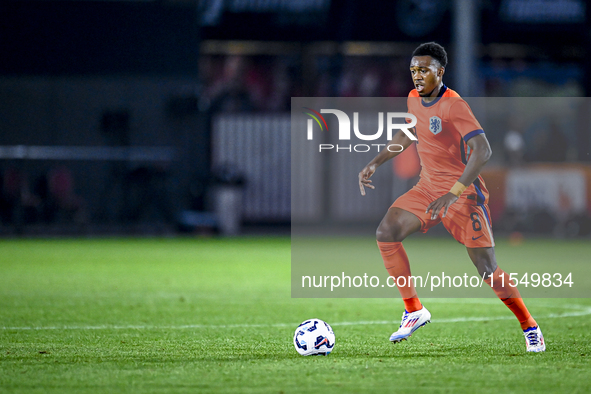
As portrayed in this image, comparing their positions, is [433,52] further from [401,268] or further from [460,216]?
[401,268]

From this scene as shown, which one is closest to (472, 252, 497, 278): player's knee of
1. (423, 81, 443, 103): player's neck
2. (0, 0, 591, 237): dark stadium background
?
(423, 81, 443, 103): player's neck

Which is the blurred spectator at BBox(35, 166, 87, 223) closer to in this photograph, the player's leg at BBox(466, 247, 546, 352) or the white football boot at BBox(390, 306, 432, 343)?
the white football boot at BBox(390, 306, 432, 343)

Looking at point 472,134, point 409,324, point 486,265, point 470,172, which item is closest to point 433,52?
point 472,134

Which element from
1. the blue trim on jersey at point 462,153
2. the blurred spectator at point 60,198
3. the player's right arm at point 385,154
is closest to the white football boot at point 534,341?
the blue trim on jersey at point 462,153

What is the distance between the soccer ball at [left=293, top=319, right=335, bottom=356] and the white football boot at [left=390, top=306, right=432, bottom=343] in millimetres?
709

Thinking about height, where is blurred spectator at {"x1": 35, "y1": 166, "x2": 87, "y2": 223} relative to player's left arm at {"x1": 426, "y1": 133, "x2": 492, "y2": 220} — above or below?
below

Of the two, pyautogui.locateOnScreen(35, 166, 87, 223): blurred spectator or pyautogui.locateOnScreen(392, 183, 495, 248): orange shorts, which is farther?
pyautogui.locateOnScreen(35, 166, 87, 223): blurred spectator

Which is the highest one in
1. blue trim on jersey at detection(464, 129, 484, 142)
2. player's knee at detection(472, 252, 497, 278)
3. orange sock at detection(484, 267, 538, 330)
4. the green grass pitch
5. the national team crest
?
the national team crest

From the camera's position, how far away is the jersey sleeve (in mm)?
6102

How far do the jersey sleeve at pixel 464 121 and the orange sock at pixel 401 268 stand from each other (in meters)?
0.93

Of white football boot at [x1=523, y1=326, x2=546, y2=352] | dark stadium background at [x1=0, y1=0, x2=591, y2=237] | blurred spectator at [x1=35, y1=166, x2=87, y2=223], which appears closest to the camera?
white football boot at [x1=523, y1=326, x2=546, y2=352]

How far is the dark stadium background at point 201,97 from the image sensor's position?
1917cm

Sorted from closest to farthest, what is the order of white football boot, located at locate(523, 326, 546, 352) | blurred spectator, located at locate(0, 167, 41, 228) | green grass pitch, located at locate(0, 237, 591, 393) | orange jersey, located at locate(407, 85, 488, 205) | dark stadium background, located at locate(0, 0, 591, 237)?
green grass pitch, located at locate(0, 237, 591, 393) → white football boot, located at locate(523, 326, 546, 352) → orange jersey, located at locate(407, 85, 488, 205) → blurred spectator, located at locate(0, 167, 41, 228) → dark stadium background, located at locate(0, 0, 591, 237)

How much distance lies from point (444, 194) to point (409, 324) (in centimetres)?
95
